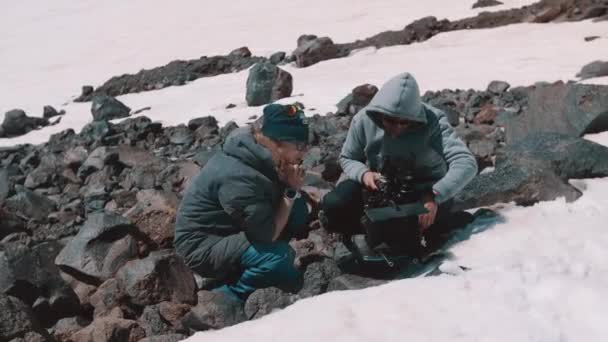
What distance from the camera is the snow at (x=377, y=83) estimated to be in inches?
118

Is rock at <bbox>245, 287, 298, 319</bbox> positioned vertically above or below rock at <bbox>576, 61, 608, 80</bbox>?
above

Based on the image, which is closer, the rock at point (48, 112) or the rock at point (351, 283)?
the rock at point (351, 283)

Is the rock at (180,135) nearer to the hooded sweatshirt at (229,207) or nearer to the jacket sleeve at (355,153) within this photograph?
the jacket sleeve at (355,153)

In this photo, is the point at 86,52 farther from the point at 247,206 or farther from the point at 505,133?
the point at 247,206

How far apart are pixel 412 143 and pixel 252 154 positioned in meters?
0.94

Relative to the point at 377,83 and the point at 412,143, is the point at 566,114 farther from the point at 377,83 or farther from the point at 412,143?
the point at 377,83

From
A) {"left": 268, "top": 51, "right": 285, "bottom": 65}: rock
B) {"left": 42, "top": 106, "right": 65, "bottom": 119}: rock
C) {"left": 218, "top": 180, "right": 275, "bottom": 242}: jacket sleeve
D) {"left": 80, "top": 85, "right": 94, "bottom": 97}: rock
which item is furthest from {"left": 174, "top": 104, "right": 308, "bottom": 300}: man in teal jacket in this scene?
{"left": 80, "top": 85, "right": 94, "bottom": 97}: rock

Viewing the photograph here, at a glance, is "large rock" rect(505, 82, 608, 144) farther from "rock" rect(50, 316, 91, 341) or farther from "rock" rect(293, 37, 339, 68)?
"rock" rect(293, 37, 339, 68)

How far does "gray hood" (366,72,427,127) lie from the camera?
3.69m

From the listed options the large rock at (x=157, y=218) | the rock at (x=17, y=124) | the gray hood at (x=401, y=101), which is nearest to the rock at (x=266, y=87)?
the rock at (x=17, y=124)

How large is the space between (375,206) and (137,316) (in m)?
1.40

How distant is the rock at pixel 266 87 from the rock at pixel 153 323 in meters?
7.59

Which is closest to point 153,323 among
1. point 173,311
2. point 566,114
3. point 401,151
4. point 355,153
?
point 173,311

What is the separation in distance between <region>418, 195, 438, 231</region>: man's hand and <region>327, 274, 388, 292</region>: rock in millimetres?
378
